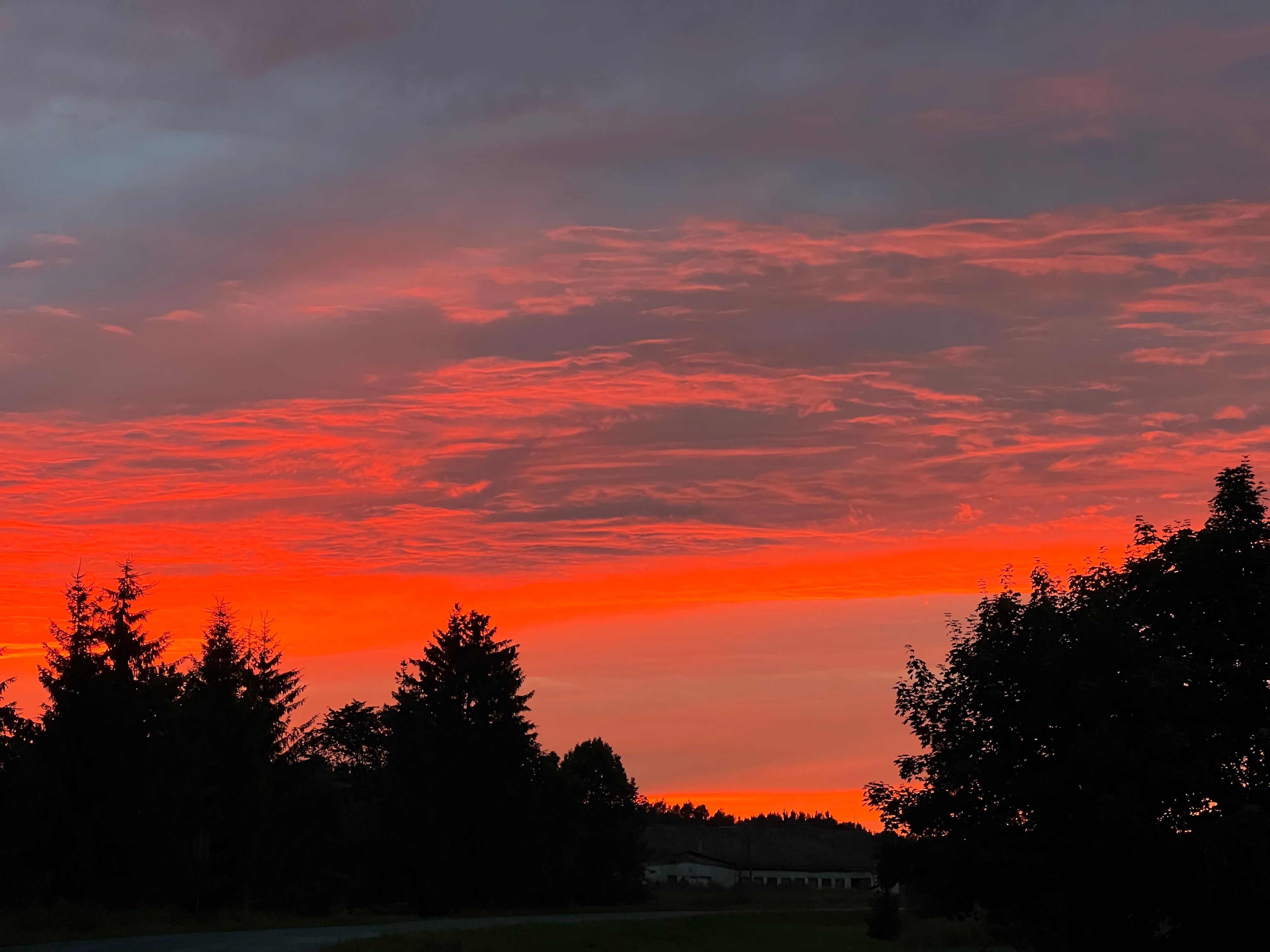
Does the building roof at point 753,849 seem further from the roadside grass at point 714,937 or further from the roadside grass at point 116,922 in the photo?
the roadside grass at point 116,922

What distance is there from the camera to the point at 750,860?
522ft

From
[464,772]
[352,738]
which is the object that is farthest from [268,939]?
[352,738]

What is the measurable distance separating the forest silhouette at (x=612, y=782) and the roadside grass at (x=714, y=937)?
15.8ft

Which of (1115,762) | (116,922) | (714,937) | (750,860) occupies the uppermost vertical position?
(1115,762)

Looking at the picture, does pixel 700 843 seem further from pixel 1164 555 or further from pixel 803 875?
pixel 1164 555

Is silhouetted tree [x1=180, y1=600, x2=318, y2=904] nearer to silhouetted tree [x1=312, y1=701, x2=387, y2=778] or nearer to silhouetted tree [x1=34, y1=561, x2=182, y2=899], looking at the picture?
silhouetted tree [x1=34, y1=561, x2=182, y2=899]

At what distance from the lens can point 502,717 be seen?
87.9m

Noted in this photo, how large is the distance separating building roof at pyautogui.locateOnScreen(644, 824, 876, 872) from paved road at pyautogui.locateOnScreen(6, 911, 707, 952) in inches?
3823

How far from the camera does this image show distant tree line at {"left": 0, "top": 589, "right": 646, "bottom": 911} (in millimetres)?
52656

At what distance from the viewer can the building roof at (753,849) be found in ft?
520

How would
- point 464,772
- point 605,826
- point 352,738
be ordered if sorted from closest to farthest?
point 464,772, point 605,826, point 352,738

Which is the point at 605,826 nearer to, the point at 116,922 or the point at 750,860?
the point at 116,922

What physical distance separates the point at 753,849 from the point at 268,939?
132 m

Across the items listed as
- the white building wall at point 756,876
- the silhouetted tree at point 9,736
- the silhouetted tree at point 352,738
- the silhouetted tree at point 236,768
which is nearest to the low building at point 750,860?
the white building wall at point 756,876
